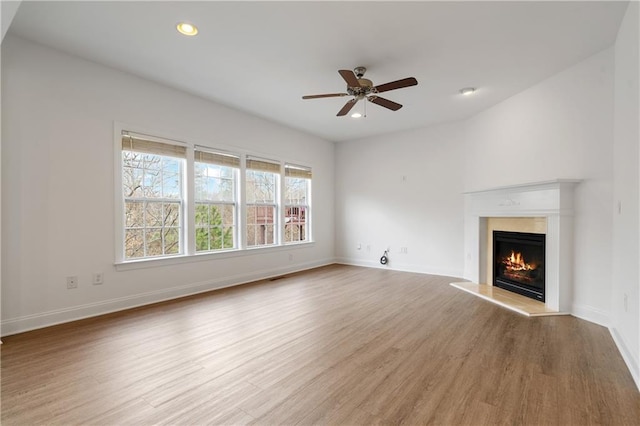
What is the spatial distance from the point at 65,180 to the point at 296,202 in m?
3.85

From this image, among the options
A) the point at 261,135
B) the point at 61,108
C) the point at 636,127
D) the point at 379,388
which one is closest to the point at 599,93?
the point at 636,127

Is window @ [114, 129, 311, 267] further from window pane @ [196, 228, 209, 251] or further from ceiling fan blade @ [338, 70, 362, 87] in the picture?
ceiling fan blade @ [338, 70, 362, 87]

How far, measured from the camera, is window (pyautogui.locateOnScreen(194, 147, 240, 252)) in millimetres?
4477

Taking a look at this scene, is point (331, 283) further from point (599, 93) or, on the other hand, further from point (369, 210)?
point (599, 93)

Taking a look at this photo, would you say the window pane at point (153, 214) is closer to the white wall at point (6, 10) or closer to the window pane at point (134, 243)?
the window pane at point (134, 243)

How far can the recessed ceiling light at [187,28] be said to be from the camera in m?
2.68

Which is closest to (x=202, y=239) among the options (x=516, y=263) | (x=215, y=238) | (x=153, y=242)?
(x=215, y=238)

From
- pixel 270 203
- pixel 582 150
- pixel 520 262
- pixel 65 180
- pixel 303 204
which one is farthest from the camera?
pixel 303 204

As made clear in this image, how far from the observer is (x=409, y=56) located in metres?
3.20

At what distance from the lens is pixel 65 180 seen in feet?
10.4

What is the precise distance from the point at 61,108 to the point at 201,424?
3.49 metres

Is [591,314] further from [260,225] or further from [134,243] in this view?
[134,243]

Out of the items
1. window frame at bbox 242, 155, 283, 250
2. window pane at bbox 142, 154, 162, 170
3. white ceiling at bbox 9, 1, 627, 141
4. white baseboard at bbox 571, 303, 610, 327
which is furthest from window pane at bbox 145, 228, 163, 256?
white baseboard at bbox 571, 303, 610, 327

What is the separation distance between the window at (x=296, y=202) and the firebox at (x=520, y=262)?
11.9ft
